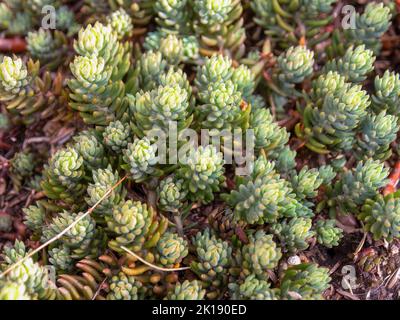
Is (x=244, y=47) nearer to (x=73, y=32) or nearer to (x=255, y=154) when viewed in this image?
(x=255, y=154)

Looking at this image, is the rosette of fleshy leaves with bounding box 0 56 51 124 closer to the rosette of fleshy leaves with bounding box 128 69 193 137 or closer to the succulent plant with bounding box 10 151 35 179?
the succulent plant with bounding box 10 151 35 179

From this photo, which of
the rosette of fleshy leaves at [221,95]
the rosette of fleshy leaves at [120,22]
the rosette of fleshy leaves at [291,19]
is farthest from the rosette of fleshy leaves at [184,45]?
the rosette of fleshy leaves at [291,19]

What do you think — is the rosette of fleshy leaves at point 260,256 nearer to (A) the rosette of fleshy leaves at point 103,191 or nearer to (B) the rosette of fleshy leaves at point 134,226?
(B) the rosette of fleshy leaves at point 134,226

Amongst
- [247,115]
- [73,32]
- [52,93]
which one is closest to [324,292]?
[247,115]

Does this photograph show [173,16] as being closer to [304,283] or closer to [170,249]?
[170,249]

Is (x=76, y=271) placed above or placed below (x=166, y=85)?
below

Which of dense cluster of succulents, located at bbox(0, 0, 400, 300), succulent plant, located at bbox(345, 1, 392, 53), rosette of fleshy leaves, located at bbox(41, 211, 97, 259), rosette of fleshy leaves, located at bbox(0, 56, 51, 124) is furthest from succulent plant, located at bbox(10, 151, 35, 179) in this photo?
succulent plant, located at bbox(345, 1, 392, 53)
